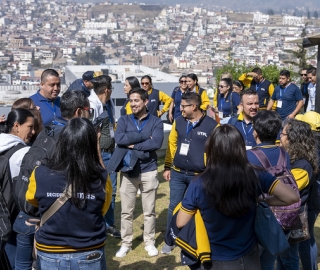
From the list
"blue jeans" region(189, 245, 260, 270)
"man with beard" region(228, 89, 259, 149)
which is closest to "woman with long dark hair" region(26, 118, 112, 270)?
"blue jeans" region(189, 245, 260, 270)

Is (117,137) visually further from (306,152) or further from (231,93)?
(231,93)

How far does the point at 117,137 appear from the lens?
5176mm

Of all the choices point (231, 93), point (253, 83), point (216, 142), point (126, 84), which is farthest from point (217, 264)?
point (253, 83)

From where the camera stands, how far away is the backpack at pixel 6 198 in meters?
3.14

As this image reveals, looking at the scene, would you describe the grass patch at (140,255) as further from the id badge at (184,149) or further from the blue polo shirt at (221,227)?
the blue polo shirt at (221,227)

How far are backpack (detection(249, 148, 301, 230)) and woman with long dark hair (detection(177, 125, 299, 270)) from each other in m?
0.43

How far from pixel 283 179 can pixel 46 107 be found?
A: 302cm

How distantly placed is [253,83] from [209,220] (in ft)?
25.2

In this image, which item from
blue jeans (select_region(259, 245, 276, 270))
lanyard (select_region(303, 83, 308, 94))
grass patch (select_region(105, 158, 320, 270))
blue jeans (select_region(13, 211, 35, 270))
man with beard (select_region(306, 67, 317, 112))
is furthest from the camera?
lanyard (select_region(303, 83, 308, 94))

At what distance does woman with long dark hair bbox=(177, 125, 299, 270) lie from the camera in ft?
8.81

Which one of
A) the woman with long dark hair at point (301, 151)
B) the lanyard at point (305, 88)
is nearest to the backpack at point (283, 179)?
the woman with long dark hair at point (301, 151)

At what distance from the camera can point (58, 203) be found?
2746mm

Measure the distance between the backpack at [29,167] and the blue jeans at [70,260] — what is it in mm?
363

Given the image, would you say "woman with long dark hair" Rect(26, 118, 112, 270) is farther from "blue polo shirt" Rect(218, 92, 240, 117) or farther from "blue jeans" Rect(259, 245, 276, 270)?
"blue polo shirt" Rect(218, 92, 240, 117)
